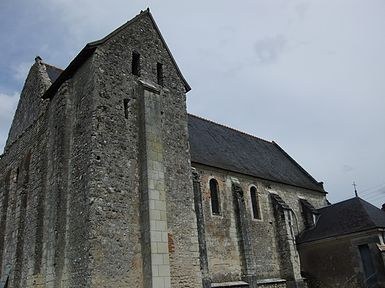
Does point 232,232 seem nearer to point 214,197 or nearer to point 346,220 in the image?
point 214,197

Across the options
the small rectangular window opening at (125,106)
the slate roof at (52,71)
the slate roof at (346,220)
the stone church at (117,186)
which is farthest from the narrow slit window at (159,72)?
the slate roof at (346,220)

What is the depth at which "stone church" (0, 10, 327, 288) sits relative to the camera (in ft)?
33.8

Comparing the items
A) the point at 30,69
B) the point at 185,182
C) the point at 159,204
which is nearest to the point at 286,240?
the point at 185,182

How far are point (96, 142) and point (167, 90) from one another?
150 inches

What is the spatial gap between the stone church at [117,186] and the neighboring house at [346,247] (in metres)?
2.06

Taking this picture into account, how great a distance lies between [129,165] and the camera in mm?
11320

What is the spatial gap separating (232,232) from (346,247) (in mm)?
5928

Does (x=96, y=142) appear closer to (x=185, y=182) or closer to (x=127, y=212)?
(x=127, y=212)

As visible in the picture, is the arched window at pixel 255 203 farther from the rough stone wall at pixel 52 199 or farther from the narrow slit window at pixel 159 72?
the rough stone wall at pixel 52 199

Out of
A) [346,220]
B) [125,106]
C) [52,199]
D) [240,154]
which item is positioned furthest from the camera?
[240,154]

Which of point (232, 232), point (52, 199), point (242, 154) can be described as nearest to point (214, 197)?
point (232, 232)

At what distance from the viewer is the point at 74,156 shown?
11391 millimetres

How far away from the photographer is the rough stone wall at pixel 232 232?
16.0 meters

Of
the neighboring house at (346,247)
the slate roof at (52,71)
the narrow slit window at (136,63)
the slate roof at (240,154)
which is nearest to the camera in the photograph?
the narrow slit window at (136,63)
